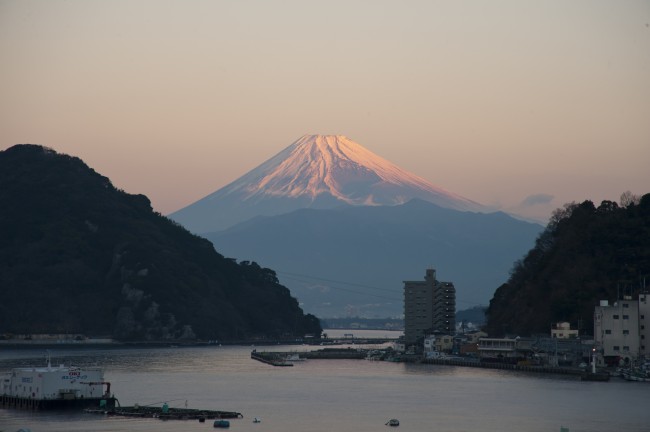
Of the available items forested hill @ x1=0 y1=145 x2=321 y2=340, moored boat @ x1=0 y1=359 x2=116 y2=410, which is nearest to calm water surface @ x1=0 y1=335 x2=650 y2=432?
moored boat @ x1=0 y1=359 x2=116 y2=410

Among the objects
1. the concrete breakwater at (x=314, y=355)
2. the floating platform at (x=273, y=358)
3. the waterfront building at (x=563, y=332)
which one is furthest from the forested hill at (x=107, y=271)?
the waterfront building at (x=563, y=332)

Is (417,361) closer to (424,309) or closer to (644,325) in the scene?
(424,309)

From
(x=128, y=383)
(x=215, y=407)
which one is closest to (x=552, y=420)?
(x=215, y=407)

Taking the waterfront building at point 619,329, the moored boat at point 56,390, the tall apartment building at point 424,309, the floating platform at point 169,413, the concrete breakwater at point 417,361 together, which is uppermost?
the tall apartment building at point 424,309

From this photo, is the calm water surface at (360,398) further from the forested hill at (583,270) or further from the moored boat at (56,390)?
the forested hill at (583,270)

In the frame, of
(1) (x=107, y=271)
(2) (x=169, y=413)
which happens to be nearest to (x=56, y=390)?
(2) (x=169, y=413)

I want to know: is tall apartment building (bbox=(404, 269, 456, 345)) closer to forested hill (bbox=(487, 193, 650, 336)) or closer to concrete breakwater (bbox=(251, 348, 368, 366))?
concrete breakwater (bbox=(251, 348, 368, 366))
